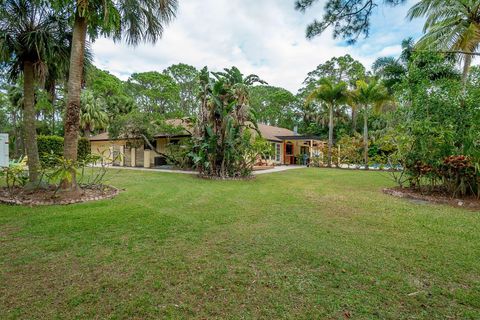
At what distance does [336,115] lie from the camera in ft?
99.2

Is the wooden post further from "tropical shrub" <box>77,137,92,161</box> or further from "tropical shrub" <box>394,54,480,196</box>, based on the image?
"tropical shrub" <box>394,54,480,196</box>

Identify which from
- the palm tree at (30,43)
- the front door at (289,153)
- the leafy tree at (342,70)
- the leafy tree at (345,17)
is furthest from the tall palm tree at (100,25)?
the leafy tree at (342,70)

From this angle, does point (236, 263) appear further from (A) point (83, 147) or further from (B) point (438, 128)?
(A) point (83, 147)

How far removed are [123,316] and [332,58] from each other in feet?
117

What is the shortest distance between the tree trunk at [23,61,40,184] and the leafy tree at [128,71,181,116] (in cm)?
1450

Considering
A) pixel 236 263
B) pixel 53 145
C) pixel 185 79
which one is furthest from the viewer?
pixel 185 79

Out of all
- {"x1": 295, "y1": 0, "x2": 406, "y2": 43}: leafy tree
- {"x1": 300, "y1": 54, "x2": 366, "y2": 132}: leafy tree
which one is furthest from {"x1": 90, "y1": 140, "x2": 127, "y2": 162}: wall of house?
{"x1": 300, "y1": 54, "x2": 366, "y2": 132}: leafy tree

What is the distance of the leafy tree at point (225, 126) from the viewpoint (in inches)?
446

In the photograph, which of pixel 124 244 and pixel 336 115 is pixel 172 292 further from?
pixel 336 115

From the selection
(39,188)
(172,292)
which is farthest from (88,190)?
(172,292)

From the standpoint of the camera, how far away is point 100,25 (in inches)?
269

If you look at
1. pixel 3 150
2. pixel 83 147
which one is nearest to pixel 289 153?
pixel 83 147

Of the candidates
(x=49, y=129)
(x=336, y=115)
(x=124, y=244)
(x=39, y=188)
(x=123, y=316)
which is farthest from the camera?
(x=336, y=115)

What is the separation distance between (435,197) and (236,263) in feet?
24.5
